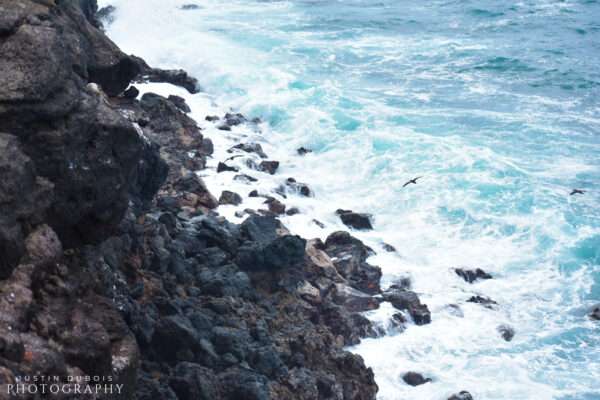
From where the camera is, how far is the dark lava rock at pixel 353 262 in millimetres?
17500

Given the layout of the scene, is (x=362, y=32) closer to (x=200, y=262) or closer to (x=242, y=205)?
(x=242, y=205)

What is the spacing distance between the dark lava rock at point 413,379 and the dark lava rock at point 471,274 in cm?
471

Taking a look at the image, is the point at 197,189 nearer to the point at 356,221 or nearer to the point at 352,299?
the point at 356,221

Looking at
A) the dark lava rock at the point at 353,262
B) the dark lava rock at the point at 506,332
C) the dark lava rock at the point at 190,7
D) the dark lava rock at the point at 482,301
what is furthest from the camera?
the dark lava rock at the point at 190,7

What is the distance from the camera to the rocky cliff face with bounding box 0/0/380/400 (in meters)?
7.92

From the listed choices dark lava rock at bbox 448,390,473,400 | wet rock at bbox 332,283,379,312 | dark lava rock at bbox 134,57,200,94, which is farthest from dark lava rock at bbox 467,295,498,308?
dark lava rock at bbox 134,57,200,94

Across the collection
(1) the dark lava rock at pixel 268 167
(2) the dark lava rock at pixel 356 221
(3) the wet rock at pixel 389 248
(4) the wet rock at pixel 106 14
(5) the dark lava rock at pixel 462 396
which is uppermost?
(4) the wet rock at pixel 106 14

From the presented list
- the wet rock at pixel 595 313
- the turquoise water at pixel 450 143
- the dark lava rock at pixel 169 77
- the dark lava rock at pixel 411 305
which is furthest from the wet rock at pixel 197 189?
the dark lava rock at pixel 169 77

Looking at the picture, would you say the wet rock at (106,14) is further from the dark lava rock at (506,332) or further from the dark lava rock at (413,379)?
the dark lava rock at (413,379)

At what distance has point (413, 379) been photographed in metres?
14.8

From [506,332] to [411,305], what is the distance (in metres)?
2.18

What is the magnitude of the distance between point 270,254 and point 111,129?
633 cm

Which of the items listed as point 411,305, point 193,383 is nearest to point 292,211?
point 411,305

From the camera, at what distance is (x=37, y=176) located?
8.59 metres
